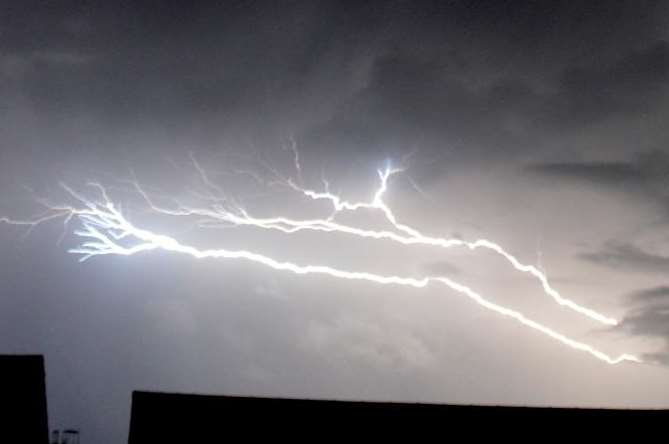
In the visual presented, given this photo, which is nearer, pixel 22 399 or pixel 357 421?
pixel 357 421

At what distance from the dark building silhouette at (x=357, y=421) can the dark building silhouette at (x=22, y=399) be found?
2937mm

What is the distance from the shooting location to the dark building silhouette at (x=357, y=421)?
7184mm

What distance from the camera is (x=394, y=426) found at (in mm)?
7242

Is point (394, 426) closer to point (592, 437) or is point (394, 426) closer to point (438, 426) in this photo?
point (438, 426)

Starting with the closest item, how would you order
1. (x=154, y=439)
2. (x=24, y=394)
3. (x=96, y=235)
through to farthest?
(x=154, y=439) → (x=24, y=394) → (x=96, y=235)

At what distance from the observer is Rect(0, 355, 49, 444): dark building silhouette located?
9.12m

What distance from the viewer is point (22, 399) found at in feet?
30.5

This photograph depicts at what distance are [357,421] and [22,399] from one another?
4.90m

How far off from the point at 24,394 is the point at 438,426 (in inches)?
223

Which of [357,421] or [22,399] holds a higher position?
[22,399]

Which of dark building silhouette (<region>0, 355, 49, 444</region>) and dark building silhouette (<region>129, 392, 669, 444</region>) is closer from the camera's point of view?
dark building silhouette (<region>129, 392, 669, 444</region>)

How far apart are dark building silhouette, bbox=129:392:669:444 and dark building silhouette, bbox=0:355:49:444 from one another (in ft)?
9.64

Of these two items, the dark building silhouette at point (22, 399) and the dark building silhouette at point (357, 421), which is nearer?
the dark building silhouette at point (357, 421)

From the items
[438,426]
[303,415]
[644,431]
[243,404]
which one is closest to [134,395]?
[243,404]
